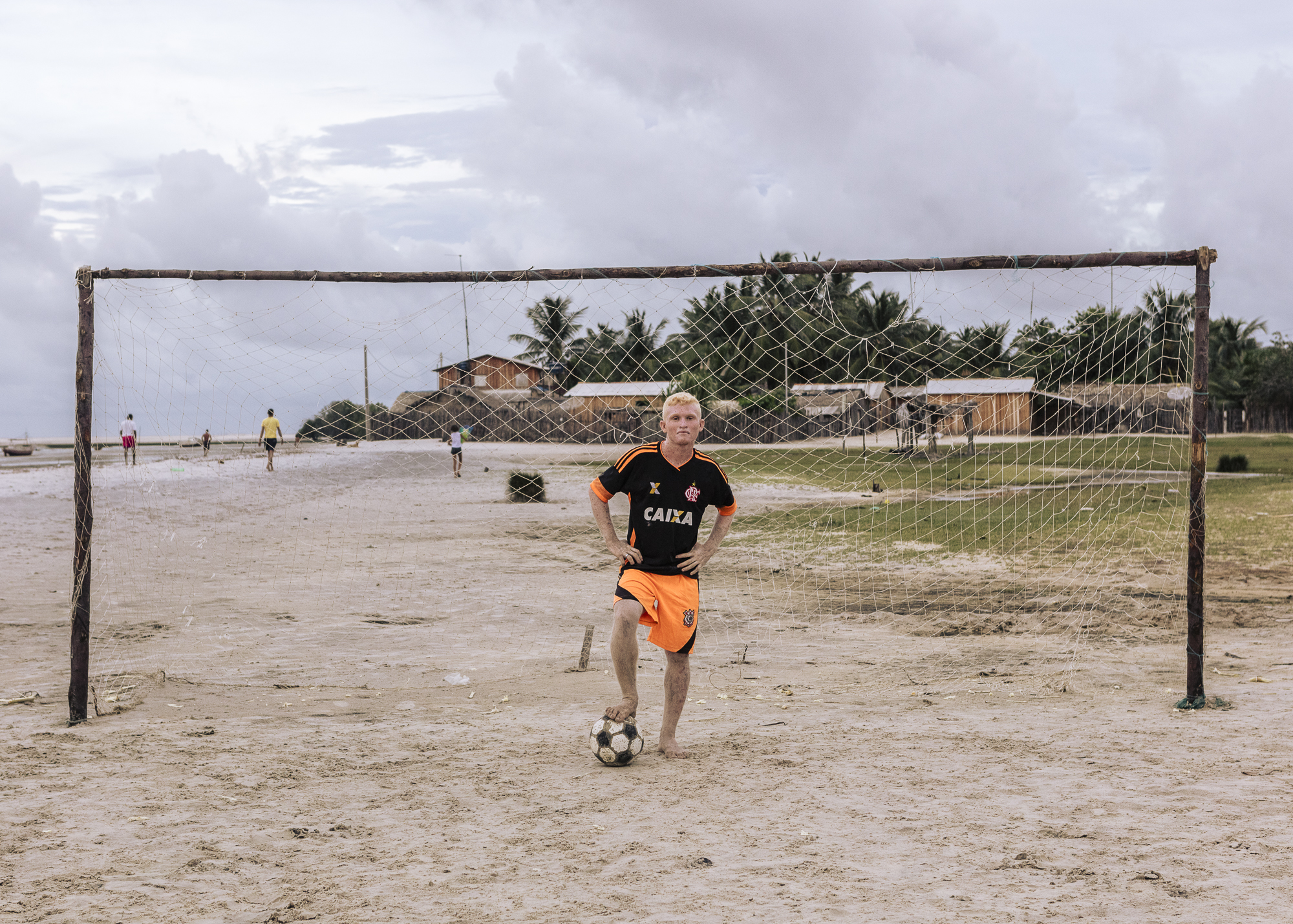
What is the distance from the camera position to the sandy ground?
9.93 feet

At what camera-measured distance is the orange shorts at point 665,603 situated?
4242mm

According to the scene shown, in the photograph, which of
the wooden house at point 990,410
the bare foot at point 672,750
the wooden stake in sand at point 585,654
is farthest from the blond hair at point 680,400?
the wooden house at point 990,410

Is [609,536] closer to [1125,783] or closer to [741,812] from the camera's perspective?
[741,812]

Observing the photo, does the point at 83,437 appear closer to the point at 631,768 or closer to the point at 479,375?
the point at 631,768

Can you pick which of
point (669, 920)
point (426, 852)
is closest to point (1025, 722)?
point (669, 920)

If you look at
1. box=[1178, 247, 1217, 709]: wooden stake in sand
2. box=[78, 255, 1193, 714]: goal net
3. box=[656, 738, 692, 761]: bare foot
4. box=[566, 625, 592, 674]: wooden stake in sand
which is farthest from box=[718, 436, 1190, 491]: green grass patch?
box=[656, 738, 692, 761]: bare foot

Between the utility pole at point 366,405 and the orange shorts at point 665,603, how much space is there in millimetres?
3915

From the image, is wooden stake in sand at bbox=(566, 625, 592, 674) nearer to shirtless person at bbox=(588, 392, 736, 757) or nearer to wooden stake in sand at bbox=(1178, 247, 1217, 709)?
shirtless person at bbox=(588, 392, 736, 757)

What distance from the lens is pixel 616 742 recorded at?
426 cm

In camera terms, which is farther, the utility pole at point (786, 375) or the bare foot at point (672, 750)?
the utility pole at point (786, 375)

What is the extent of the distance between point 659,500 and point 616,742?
1131mm

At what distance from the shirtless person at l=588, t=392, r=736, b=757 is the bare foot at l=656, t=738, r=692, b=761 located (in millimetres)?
275

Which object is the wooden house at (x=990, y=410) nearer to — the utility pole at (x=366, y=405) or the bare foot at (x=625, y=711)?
the utility pole at (x=366, y=405)

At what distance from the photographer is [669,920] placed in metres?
2.81
